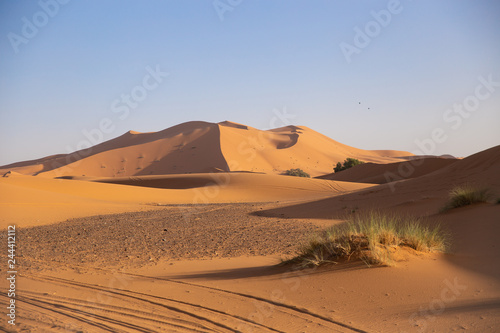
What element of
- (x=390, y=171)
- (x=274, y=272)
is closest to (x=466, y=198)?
(x=274, y=272)

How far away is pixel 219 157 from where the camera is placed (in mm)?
61031

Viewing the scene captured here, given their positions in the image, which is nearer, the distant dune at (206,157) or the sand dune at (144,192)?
the sand dune at (144,192)

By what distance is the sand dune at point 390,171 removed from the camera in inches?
1391

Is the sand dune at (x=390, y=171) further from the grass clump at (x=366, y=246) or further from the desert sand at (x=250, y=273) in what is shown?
the grass clump at (x=366, y=246)

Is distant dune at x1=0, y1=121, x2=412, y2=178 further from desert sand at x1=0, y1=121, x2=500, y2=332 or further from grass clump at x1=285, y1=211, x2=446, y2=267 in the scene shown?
grass clump at x1=285, y1=211, x2=446, y2=267

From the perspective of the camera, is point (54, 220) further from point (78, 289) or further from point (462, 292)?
point (462, 292)

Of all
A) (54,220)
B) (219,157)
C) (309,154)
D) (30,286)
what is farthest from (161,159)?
(30,286)

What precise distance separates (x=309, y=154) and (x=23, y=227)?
201ft

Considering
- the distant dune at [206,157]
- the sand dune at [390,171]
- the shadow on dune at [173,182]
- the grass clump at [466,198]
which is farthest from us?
the distant dune at [206,157]

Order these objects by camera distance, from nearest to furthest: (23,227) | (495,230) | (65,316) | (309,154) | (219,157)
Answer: (65,316), (495,230), (23,227), (219,157), (309,154)

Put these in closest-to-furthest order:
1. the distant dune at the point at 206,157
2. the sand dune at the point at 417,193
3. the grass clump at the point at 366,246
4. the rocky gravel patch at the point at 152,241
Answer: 1. the grass clump at the point at 366,246
2. the rocky gravel patch at the point at 152,241
3. the sand dune at the point at 417,193
4. the distant dune at the point at 206,157

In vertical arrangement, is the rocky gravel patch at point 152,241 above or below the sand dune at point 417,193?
below

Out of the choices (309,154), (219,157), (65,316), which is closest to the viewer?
(65,316)

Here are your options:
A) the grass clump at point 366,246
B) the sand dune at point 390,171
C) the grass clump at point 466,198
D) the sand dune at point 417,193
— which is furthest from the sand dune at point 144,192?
the grass clump at point 466,198
